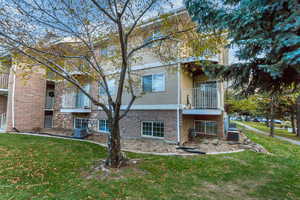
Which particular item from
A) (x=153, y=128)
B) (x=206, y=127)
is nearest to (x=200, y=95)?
(x=206, y=127)

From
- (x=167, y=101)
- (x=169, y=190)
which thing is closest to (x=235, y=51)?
(x=169, y=190)

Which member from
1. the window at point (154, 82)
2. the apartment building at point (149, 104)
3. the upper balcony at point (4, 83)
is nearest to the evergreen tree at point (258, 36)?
the apartment building at point (149, 104)

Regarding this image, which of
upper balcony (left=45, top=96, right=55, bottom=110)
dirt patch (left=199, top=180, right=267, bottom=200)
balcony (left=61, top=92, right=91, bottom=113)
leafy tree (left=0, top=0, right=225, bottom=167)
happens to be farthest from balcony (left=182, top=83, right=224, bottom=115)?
upper balcony (left=45, top=96, right=55, bottom=110)

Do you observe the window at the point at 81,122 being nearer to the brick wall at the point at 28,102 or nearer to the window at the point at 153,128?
the brick wall at the point at 28,102

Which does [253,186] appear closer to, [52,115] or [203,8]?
[203,8]

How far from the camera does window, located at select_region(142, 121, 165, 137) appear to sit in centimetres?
961

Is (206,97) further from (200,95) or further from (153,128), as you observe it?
(153,128)

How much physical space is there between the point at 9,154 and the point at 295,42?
1013 cm

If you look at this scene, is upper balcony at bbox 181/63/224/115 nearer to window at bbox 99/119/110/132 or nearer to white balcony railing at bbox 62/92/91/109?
window at bbox 99/119/110/132

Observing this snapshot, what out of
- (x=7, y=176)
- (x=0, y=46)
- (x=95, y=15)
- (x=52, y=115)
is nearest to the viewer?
(x=7, y=176)

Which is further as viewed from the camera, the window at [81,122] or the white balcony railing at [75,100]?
the window at [81,122]

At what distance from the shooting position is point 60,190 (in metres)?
3.86

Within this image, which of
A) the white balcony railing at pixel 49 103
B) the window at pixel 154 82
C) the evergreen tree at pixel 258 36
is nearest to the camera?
the evergreen tree at pixel 258 36

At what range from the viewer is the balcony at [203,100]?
8316 millimetres
